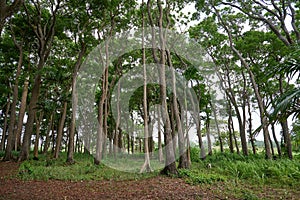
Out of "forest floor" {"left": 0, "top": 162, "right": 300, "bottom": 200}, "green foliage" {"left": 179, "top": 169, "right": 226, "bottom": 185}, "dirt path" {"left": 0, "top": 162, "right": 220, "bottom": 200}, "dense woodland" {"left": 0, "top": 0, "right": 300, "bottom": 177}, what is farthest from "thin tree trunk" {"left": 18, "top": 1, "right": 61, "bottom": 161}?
"green foliage" {"left": 179, "top": 169, "right": 226, "bottom": 185}

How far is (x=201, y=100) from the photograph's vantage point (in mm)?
19656

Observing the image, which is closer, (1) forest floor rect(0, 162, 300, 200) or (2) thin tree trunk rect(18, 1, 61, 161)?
(1) forest floor rect(0, 162, 300, 200)

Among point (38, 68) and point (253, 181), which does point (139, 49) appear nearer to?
point (38, 68)

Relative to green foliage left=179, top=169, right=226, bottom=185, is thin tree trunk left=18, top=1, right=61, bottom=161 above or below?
above

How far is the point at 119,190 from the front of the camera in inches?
277

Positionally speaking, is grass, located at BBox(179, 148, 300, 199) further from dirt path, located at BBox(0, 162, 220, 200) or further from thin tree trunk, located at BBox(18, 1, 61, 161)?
thin tree trunk, located at BBox(18, 1, 61, 161)

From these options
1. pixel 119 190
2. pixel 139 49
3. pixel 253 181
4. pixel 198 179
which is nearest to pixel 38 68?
pixel 139 49

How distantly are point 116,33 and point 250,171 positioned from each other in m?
12.1

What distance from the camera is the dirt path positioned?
244 inches

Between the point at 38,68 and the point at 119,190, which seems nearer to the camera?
the point at 119,190

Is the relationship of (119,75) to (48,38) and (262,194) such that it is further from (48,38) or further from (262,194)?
(262,194)

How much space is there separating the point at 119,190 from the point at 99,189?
69 cm

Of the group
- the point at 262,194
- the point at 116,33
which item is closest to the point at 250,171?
the point at 262,194

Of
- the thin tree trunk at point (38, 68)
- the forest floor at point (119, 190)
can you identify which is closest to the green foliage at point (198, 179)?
the forest floor at point (119, 190)
